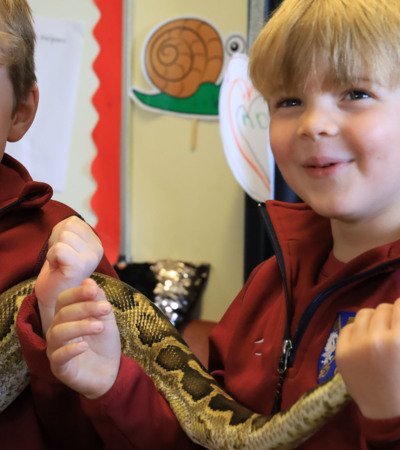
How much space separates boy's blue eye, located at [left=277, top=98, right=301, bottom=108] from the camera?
0.82 meters

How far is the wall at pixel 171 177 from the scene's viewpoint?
2.35m

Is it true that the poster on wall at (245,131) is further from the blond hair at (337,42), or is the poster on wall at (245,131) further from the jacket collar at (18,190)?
the blond hair at (337,42)

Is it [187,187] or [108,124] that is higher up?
[108,124]

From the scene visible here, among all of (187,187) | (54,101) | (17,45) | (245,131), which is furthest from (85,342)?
(54,101)

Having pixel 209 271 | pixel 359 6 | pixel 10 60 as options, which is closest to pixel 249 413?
pixel 359 6

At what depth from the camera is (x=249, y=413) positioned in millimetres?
817

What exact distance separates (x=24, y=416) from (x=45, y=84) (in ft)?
5.63

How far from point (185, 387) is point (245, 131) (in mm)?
1140

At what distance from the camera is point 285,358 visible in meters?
0.82

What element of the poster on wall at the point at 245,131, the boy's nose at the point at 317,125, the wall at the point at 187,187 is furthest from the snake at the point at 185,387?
the wall at the point at 187,187

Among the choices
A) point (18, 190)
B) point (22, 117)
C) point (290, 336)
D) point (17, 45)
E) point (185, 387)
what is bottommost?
point (185, 387)

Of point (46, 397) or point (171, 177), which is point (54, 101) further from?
point (46, 397)

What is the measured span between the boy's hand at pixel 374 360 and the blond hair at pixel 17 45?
0.68m

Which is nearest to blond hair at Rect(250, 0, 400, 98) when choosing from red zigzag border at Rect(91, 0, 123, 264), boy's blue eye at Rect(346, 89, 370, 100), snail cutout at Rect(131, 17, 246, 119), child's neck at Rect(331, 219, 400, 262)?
boy's blue eye at Rect(346, 89, 370, 100)
